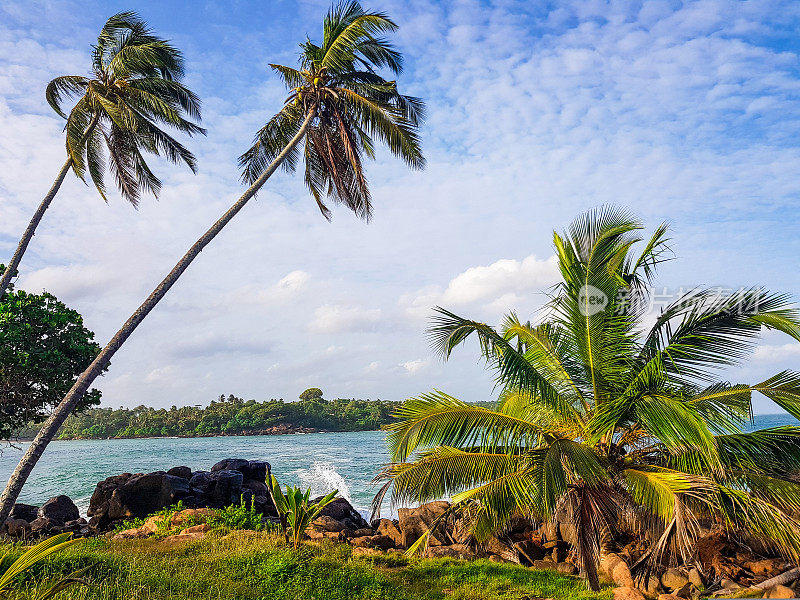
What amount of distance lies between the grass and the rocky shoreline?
723mm

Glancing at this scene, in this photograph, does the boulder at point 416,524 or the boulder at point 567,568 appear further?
the boulder at point 416,524

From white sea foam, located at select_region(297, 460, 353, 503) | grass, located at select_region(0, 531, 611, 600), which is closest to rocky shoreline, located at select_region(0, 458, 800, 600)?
grass, located at select_region(0, 531, 611, 600)

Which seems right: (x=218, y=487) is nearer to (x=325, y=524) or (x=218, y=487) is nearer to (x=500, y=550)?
(x=325, y=524)

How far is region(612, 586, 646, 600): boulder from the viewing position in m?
7.00

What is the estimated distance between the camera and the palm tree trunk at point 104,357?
33.6ft

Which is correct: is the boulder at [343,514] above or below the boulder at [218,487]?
below

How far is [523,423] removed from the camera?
24.8ft

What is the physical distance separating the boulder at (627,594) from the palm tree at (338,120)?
9959 mm

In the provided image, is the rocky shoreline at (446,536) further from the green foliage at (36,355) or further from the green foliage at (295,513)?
the green foliage at (36,355)

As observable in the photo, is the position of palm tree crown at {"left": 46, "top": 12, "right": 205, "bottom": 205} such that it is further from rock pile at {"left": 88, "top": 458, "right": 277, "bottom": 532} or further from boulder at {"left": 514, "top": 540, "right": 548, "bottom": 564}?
boulder at {"left": 514, "top": 540, "right": 548, "bottom": 564}

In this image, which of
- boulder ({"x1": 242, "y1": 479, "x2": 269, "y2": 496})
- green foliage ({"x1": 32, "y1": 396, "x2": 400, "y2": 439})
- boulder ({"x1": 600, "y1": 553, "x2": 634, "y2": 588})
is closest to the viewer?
boulder ({"x1": 600, "y1": 553, "x2": 634, "y2": 588})

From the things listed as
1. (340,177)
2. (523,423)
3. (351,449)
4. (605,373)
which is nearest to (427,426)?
(523,423)

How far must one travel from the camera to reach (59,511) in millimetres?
16094

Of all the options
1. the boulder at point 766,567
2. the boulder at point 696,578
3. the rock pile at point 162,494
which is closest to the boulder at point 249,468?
the rock pile at point 162,494
